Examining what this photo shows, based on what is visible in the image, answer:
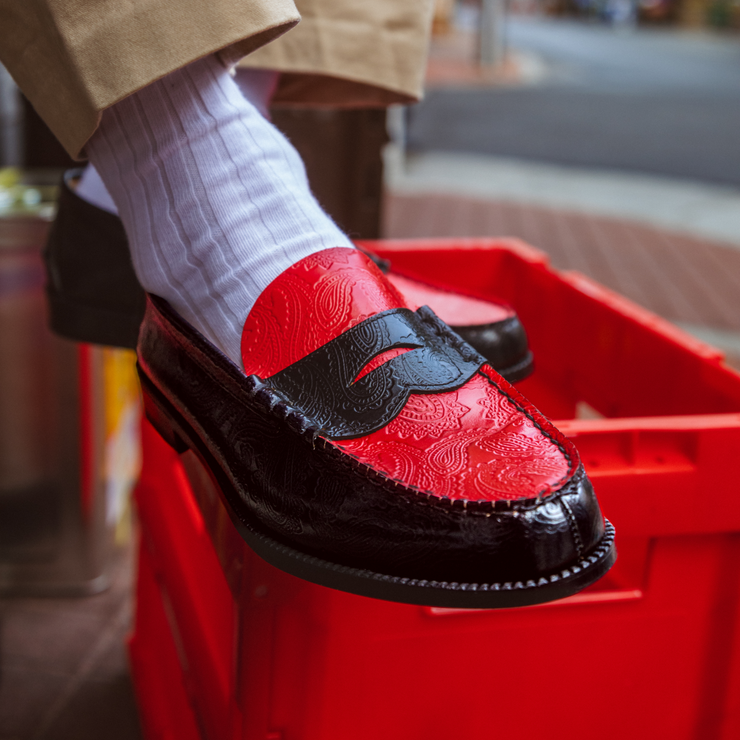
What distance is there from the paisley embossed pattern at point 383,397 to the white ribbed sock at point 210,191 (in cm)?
3

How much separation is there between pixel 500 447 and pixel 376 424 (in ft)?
0.27

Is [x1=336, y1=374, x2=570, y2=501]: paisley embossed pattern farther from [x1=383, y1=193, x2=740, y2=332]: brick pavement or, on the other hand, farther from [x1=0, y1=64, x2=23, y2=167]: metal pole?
[x1=383, y1=193, x2=740, y2=332]: brick pavement

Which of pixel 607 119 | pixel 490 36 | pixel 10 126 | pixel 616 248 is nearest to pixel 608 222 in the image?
pixel 616 248

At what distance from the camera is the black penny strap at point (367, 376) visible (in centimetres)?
56

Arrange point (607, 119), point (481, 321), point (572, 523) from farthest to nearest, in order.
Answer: point (607, 119) → point (481, 321) → point (572, 523)

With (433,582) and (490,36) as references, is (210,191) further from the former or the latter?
(490,36)

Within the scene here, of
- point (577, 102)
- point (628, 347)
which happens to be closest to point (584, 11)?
point (577, 102)

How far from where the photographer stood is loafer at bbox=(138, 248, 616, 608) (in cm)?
51

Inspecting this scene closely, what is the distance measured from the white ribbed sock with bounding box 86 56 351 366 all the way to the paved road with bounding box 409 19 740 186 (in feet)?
16.1

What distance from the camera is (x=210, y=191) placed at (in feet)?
2.16

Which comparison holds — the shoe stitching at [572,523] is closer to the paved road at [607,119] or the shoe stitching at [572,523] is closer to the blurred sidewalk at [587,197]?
the blurred sidewalk at [587,197]

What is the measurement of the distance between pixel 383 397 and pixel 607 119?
7846 mm

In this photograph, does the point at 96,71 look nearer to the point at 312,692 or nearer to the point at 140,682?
the point at 312,692

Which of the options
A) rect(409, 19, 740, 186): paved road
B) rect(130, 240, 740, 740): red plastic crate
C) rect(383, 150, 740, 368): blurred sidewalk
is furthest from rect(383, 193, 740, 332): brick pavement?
rect(130, 240, 740, 740): red plastic crate
